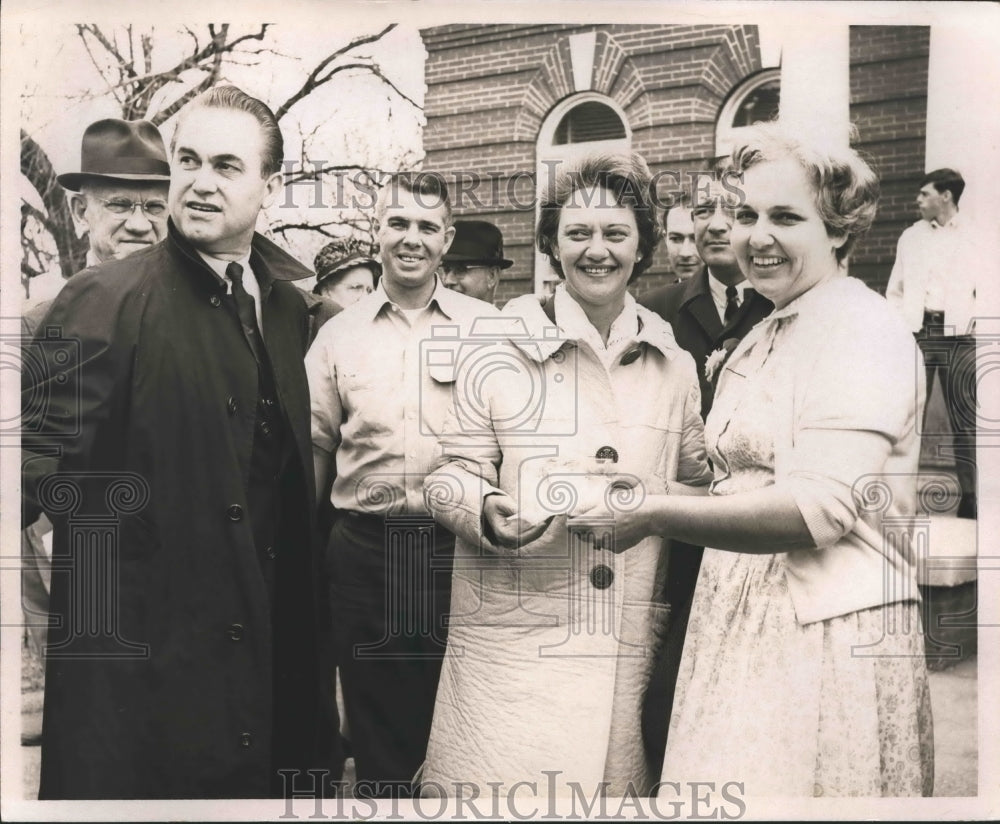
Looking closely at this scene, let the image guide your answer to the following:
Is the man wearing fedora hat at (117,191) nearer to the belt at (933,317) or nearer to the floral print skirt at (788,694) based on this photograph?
the floral print skirt at (788,694)

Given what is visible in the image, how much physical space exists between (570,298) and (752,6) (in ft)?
5.17

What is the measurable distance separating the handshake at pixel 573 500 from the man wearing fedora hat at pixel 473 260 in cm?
84

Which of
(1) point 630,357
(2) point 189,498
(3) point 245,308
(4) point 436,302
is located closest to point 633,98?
(1) point 630,357

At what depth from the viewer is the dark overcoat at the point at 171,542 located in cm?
501

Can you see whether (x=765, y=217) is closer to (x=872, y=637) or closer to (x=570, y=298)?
(x=570, y=298)

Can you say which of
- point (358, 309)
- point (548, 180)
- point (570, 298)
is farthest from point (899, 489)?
point (358, 309)

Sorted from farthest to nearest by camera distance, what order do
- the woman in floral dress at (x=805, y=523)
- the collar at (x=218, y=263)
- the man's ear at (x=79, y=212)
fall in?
the man's ear at (x=79, y=212) → the collar at (x=218, y=263) → the woman in floral dress at (x=805, y=523)

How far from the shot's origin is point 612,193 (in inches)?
201

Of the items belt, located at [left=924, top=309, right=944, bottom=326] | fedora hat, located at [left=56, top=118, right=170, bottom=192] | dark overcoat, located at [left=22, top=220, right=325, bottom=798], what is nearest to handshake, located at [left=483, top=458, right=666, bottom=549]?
dark overcoat, located at [left=22, top=220, right=325, bottom=798]

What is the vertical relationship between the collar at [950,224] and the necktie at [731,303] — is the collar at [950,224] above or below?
above

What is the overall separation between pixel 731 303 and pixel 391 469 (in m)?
1.67

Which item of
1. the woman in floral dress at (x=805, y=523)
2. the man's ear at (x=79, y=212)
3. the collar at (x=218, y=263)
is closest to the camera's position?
the woman in floral dress at (x=805, y=523)

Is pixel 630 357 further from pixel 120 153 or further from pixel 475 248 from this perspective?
pixel 120 153

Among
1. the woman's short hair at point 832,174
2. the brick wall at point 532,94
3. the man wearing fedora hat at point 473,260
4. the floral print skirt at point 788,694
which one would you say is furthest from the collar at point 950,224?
the man wearing fedora hat at point 473,260
